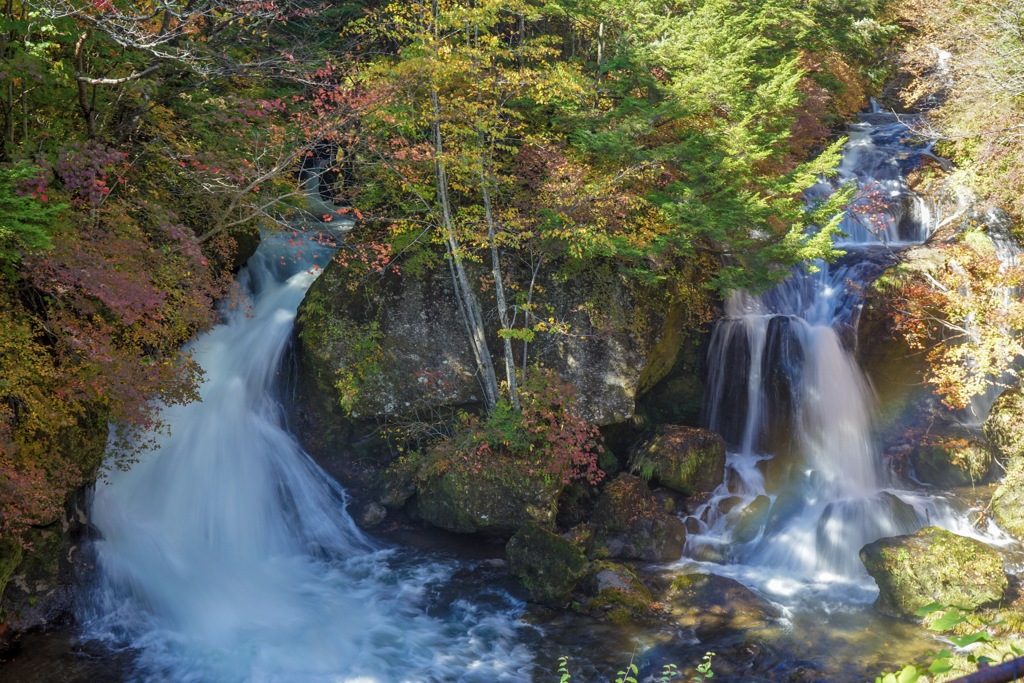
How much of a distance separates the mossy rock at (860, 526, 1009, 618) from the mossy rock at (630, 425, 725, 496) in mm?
2921

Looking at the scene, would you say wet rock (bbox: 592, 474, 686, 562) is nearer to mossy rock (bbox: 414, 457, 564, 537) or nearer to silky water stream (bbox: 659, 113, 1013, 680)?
silky water stream (bbox: 659, 113, 1013, 680)

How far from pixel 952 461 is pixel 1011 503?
4.63ft

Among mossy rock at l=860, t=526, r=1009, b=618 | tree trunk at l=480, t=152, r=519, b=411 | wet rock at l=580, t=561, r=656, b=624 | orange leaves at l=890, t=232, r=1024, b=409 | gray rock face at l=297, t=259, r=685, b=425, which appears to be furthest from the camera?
gray rock face at l=297, t=259, r=685, b=425

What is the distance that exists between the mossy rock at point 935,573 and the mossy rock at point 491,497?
15.8ft

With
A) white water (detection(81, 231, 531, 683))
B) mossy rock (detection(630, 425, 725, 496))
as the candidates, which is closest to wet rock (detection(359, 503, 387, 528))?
white water (detection(81, 231, 531, 683))

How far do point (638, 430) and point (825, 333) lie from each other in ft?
13.6

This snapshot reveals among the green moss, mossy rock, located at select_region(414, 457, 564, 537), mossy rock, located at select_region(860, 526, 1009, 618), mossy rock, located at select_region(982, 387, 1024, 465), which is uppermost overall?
the green moss

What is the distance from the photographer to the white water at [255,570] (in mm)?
8469

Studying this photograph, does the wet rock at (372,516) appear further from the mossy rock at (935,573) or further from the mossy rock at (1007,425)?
the mossy rock at (1007,425)

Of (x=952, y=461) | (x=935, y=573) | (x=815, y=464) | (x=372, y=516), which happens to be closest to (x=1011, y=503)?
(x=952, y=461)

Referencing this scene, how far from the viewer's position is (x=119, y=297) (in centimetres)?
789

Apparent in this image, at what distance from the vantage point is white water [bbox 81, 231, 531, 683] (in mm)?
8469

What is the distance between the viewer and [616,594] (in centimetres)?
959

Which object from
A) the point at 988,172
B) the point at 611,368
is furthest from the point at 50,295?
the point at 988,172
